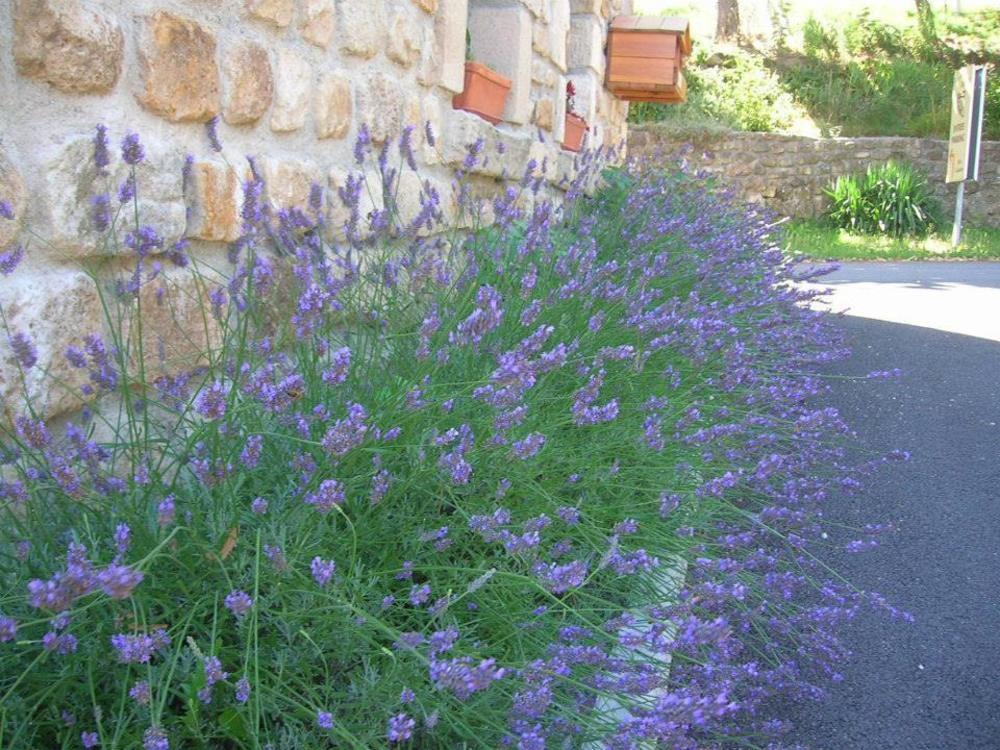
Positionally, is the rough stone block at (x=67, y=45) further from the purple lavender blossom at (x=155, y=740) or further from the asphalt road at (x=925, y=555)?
the asphalt road at (x=925, y=555)

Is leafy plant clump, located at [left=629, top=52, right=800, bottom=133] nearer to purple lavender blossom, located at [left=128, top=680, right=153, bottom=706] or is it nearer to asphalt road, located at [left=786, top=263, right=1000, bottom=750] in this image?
asphalt road, located at [left=786, top=263, right=1000, bottom=750]

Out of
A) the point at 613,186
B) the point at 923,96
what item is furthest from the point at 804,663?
the point at 923,96

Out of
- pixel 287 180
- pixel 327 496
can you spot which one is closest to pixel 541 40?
pixel 287 180

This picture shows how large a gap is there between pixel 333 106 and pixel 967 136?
13363 millimetres

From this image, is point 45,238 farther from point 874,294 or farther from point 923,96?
point 923,96

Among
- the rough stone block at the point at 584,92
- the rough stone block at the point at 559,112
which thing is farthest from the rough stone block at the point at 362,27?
the rough stone block at the point at 584,92

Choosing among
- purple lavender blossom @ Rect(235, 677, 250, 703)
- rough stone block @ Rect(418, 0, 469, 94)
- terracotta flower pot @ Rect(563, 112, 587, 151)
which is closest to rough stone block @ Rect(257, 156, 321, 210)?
rough stone block @ Rect(418, 0, 469, 94)

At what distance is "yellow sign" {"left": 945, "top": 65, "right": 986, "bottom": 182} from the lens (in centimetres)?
1396

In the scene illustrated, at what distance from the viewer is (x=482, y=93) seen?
4.07m

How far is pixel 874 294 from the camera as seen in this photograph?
873 centimetres

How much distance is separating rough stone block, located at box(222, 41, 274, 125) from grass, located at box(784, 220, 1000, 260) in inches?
428

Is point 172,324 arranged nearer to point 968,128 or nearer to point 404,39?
point 404,39

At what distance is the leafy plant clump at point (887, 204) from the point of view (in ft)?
49.0

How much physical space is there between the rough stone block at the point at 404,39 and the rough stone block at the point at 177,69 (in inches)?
40.7
